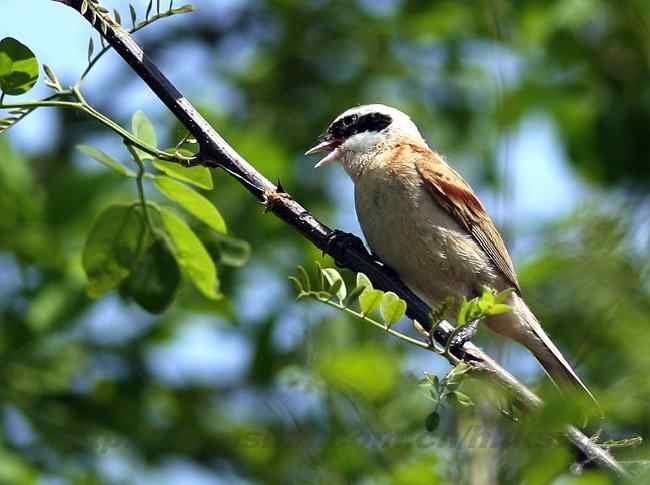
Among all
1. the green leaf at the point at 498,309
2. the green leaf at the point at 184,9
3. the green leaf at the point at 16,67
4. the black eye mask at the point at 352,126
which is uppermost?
the black eye mask at the point at 352,126

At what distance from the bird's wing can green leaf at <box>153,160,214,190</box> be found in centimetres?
194

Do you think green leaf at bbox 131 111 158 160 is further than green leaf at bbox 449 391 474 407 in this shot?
Yes

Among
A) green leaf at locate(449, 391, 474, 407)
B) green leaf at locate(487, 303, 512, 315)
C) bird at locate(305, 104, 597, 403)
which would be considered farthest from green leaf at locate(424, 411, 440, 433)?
bird at locate(305, 104, 597, 403)

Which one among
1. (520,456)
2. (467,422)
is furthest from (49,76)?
(520,456)

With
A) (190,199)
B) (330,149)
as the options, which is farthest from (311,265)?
(190,199)

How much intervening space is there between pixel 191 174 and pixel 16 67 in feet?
2.18

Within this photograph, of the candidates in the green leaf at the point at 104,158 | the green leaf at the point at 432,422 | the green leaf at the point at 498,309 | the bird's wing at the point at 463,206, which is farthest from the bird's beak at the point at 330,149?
the green leaf at the point at 432,422

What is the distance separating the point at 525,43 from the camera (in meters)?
6.74

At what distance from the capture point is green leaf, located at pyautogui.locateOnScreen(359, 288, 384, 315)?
2.54 metres

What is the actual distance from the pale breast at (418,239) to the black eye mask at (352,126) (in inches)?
19.4

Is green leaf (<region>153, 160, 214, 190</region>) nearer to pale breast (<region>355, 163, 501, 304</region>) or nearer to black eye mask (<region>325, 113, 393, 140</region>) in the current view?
pale breast (<region>355, 163, 501, 304</region>)

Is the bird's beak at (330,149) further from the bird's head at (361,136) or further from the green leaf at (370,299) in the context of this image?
the green leaf at (370,299)

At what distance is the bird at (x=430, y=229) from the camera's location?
442 centimetres

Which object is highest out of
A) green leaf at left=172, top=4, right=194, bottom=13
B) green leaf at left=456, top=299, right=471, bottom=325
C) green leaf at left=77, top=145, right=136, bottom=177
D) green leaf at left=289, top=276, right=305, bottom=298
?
green leaf at left=172, top=4, right=194, bottom=13
